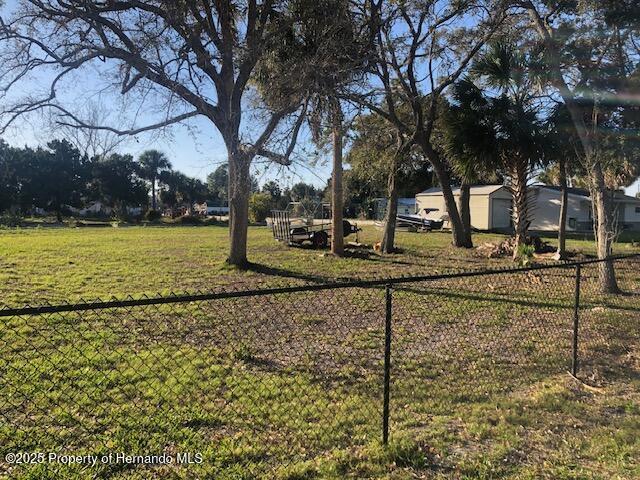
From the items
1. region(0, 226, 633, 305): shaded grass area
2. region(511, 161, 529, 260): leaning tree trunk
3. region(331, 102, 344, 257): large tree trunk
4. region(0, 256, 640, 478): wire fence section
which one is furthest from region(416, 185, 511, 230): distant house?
region(0, 256, 640, 478): wire fence section

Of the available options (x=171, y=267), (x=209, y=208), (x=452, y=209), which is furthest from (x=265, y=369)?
(x=209, y=208)

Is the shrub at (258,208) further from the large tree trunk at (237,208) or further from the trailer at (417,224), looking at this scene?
the large tree trunk at (237,208)

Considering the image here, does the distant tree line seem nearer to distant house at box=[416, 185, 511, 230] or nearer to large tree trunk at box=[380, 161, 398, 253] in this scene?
distant house at box=[416, 185, 511, 230]

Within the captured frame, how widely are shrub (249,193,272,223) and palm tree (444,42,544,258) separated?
3241 cm

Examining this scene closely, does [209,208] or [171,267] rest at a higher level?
[209,208]

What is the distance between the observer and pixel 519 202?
14703 millimetres

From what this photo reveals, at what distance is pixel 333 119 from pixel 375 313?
5.10m

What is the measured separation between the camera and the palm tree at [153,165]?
7475 centimetres

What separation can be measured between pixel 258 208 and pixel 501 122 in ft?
111

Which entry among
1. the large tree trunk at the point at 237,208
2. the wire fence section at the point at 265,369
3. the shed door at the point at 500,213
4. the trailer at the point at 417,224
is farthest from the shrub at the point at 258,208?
the wire fence section at the point at 265,369

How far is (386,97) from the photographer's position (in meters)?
15.9

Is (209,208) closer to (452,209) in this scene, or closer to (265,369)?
(452,209)

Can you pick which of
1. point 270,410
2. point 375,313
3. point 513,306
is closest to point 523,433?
point 270,410

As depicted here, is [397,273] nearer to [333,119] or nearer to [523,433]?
[333,119]
